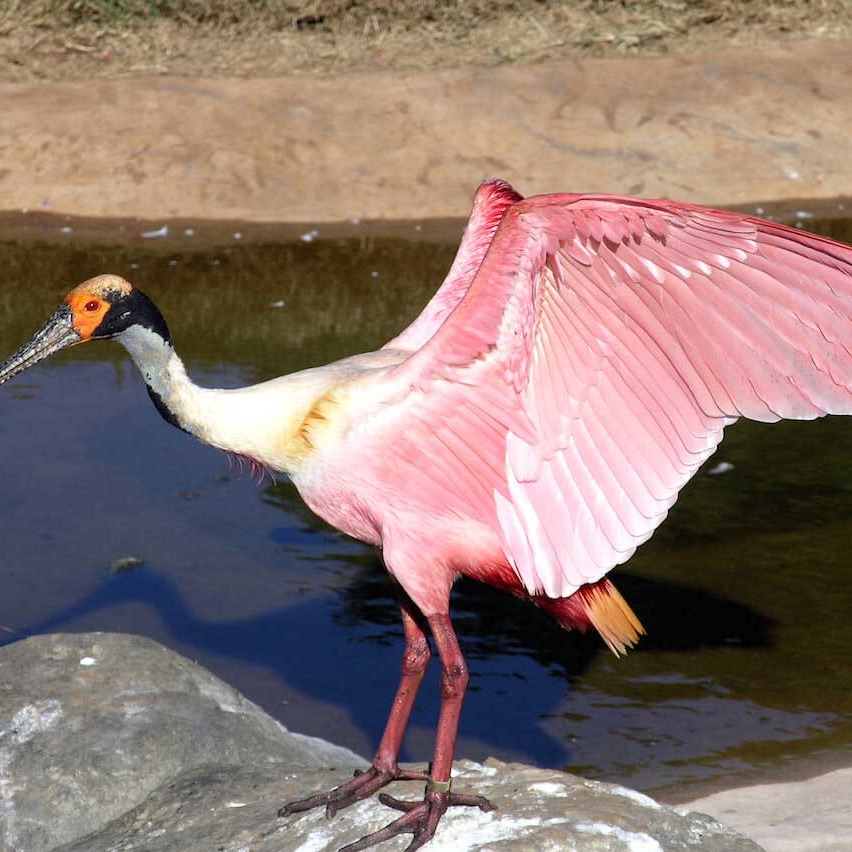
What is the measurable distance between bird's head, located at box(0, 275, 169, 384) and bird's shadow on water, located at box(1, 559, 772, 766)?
Result: 224 cm

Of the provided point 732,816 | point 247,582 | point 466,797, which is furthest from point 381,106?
point 466,797

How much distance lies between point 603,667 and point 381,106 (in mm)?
7076

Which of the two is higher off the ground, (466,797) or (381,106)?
(381,106)

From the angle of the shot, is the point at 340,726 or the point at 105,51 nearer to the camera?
the point at 340,726

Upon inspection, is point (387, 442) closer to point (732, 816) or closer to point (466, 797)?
point (466, 797)

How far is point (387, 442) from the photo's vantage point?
4285 millimetres

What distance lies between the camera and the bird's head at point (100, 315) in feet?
14.6

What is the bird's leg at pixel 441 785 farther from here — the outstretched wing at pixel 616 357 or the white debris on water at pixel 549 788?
the outstretched wing at pixel 616 357

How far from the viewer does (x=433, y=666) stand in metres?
6.59

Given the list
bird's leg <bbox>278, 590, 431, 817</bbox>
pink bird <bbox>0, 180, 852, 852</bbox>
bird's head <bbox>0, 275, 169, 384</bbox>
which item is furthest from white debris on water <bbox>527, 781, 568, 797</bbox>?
bird's head <bbox>0, 275, 169, 384</bbox>

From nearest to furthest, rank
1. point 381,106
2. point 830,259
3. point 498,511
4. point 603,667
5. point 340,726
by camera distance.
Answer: point 830,259 → point 498,511 → point 340,726 → point 603,667 → point 381,106

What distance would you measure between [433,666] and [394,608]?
1.60ft

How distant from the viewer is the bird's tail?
4688 millimetres

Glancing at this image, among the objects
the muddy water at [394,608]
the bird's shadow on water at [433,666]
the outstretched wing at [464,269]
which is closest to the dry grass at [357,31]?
Result: the muddy water at [394,608]
